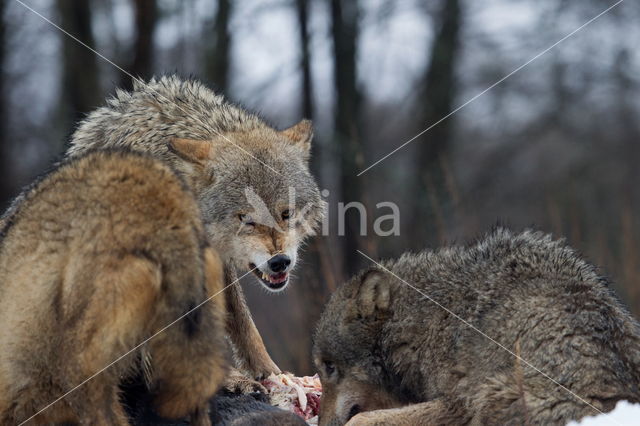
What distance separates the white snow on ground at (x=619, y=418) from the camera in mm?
4199

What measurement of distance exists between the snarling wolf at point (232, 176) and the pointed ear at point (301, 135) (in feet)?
1.07

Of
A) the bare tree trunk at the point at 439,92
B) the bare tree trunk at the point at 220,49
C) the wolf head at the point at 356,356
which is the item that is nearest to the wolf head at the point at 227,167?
the wolf head at the point at 356,356

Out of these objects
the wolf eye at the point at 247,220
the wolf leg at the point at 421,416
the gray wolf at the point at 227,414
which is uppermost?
the wolf eye at the point at 247,220

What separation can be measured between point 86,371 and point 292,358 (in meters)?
8.22

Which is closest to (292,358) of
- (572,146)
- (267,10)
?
(267,10)

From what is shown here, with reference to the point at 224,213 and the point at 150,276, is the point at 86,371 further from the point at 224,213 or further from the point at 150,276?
the point at 224,213

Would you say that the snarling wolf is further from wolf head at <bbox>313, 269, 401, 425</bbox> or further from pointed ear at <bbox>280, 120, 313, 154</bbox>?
wolf head at <bbox>313, 269, 401, 425</bbox>

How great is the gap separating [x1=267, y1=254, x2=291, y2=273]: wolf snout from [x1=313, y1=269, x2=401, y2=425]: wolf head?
0.80m

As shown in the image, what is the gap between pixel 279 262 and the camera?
20.8ft

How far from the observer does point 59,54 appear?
17703mm

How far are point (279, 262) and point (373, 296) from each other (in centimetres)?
105

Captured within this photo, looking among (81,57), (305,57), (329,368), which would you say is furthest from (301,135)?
(81,57)

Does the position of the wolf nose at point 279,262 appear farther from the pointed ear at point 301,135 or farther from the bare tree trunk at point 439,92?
the bare tree trunk at point 439,92

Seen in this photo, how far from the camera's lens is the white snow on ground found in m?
4.20
